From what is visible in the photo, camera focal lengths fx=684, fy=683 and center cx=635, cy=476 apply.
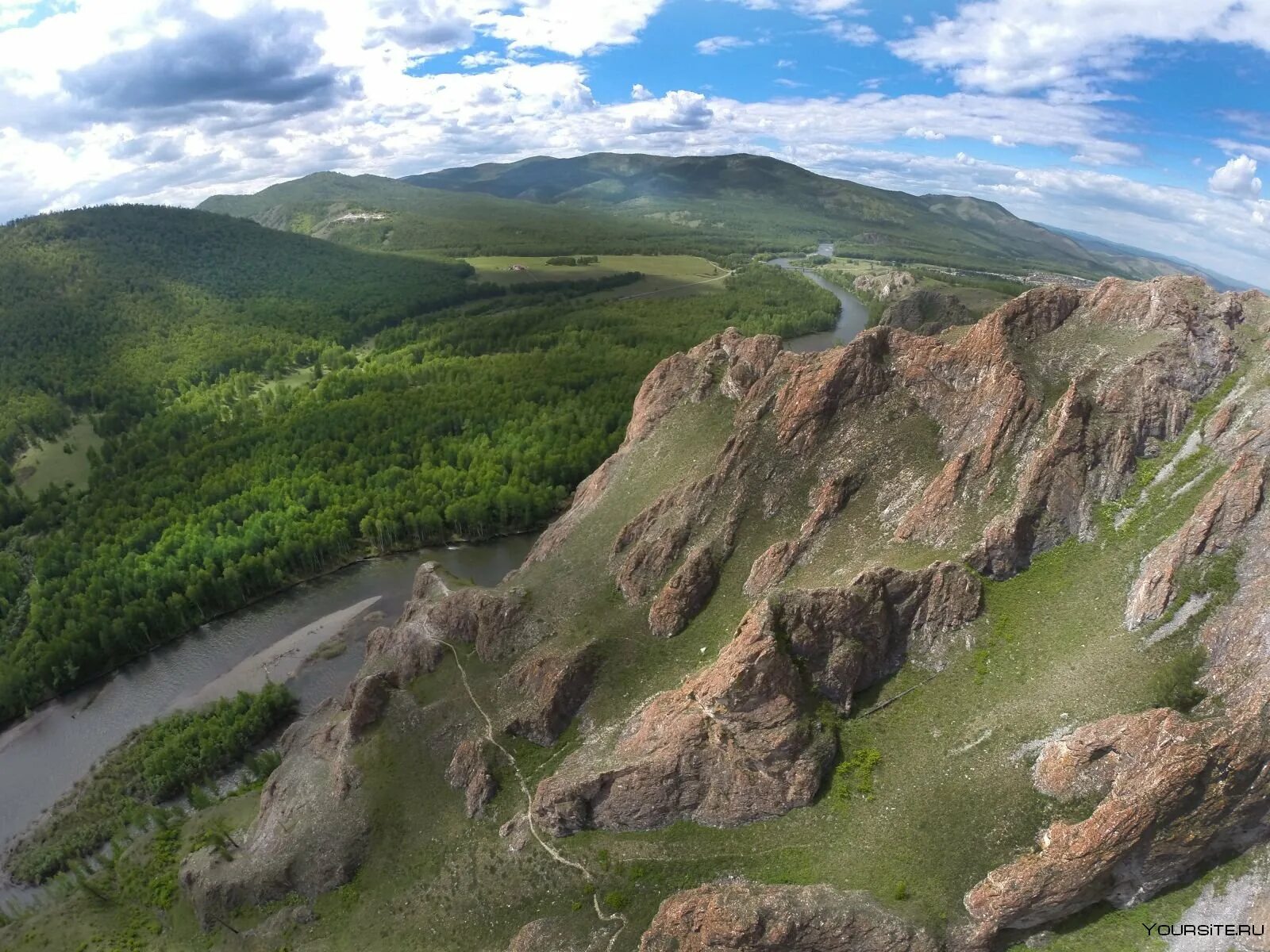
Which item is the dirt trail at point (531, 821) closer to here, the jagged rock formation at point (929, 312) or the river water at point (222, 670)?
the river water at point (222, 670)

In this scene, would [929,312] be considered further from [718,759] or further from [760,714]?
[718,759]

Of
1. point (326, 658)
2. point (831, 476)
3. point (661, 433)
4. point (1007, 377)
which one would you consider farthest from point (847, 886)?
point (326, 658)

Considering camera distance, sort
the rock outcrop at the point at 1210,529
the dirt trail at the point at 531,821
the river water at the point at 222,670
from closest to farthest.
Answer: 1. the rock outcrop at the point at 1210,529
2. the dirt trail at the point at 531,821
3. the river water at the point at 222,670

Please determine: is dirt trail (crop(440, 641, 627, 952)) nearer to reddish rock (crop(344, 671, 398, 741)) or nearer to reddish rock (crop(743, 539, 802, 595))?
reddish rock (crop(344, 671, 398, 741))

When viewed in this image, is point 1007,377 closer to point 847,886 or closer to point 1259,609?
point 1259,609

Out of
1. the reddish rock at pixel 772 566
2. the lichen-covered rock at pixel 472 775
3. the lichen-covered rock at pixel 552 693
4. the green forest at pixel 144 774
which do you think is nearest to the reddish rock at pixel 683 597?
the reddish rock at pixel 772 566

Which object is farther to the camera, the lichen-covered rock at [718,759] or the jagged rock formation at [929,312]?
the jagged rock formation at [929,312]

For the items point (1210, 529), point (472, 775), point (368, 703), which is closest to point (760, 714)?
point (472, 775)
